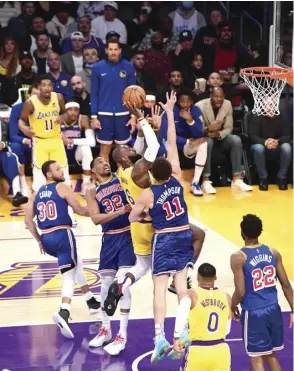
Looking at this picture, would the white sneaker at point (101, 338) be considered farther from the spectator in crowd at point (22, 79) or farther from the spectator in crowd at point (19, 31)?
the spectator in crowd at point (19, 31)

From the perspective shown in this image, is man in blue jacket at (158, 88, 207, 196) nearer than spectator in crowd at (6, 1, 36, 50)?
Yes

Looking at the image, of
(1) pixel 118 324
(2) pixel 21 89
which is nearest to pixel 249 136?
(2) pixel 21 89

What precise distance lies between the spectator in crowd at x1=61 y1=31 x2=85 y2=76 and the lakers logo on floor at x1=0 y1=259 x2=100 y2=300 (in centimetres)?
522

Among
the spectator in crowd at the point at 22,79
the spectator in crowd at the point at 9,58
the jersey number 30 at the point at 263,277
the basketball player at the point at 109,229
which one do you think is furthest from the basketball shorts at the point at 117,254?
the spectator in crowd at the point at 9,58

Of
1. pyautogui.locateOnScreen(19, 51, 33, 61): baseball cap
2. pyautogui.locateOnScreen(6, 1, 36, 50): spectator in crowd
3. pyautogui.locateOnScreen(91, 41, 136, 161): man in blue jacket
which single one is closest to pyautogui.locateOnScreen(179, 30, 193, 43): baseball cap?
pyautogui.locateOnScreen(6, 1, 36, 50): spectator in crowd

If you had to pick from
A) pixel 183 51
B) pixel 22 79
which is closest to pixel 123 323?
pixel 22 79

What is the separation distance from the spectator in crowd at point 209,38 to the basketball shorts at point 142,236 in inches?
330

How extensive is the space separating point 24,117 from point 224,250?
344cm

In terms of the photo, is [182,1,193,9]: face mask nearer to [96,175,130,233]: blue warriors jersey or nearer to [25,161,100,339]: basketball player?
[25,161,100,339]: basketball player

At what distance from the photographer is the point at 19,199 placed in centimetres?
1347

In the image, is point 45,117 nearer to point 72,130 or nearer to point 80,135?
point 72,130

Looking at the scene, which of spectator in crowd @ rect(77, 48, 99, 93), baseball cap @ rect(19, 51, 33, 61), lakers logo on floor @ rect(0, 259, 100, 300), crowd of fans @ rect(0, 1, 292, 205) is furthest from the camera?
spectator in crowd @ rect(77, 48, 99, 93)

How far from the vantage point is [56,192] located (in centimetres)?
845

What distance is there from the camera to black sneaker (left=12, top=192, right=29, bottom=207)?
13.5 metres
